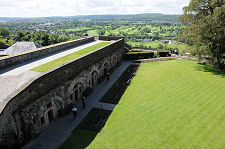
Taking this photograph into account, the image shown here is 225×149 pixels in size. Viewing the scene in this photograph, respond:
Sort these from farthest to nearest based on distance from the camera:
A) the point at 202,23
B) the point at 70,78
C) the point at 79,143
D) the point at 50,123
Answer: the point at 202,23, the point at 70,78, the point at 50,123, the point at 79,143

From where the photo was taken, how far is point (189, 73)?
25.3 m

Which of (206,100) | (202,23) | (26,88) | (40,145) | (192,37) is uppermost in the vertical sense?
(202,23)

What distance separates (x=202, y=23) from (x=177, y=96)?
1209 centimetres

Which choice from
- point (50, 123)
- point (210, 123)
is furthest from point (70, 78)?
point (210, 123)

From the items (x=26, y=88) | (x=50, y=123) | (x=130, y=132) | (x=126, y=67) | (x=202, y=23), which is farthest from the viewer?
(x=126, y=67)

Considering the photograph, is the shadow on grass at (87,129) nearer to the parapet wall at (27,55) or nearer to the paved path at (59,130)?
the paved path at (59,130)

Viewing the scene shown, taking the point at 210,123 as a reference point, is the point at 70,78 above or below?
above

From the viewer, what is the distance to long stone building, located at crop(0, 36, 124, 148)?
1076 cm

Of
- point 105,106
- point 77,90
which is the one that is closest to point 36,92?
point 77,90

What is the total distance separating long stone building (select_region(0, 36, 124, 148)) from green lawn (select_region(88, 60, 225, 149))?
15.0ft

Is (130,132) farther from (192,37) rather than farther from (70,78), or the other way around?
(192,37)

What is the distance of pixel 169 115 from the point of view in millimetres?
15148

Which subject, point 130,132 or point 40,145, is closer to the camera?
point 40,145

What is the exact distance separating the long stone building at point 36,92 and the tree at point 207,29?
1452 centimetres
